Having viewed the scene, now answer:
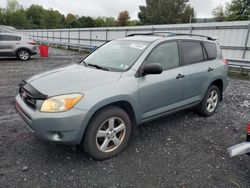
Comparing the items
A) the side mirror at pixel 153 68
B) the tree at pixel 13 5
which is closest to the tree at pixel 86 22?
the tree at pixel 13 5

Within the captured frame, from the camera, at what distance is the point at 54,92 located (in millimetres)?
2818

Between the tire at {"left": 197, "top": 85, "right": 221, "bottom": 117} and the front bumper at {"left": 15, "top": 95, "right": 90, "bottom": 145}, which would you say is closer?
the front bumper at {"left": 15, "top": 95, "right": 90, "bottom": 145}

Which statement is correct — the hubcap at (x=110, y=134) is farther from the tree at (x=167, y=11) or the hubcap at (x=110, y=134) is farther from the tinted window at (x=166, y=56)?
the tree at (x=167, y=11)

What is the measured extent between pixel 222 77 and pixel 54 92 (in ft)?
12.4

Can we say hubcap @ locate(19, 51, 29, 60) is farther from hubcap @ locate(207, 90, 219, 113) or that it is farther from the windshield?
hubcap @ locate(207, 90, 219, 113)

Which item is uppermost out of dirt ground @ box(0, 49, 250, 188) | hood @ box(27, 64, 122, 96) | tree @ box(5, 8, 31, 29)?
tree @ box(5, 8, 31, 29)

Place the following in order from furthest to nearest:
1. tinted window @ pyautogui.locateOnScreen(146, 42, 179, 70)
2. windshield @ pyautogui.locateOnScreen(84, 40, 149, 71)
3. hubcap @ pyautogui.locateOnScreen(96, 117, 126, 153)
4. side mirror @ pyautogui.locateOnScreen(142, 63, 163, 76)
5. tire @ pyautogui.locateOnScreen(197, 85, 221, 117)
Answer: tire @ pyautogui.locateOnScreen(197, 85, 221, 117) < tinted window @ pyautogui.locateOnScreen(146, 42, 179, 70) < windshield @ pyautogui.locateOnScreen(84, 40, 149, 71) < side mirror @ pyautogui.locateOnScreen(142, 63, 163, 76) < hubcap @ pyautogui.locateOnScreen(96, 117, 126, 153)

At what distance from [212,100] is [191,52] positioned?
4.30ft

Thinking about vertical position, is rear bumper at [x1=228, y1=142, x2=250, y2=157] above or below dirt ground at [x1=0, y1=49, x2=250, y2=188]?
above

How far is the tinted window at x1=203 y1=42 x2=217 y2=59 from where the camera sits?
4.77m

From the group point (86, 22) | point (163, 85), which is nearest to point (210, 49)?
point (163, 85)

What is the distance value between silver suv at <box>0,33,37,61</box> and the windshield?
33.7 feet

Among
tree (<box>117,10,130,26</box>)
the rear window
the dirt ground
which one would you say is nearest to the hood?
the dirt ground

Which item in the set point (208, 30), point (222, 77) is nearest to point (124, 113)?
point (222, 77)
